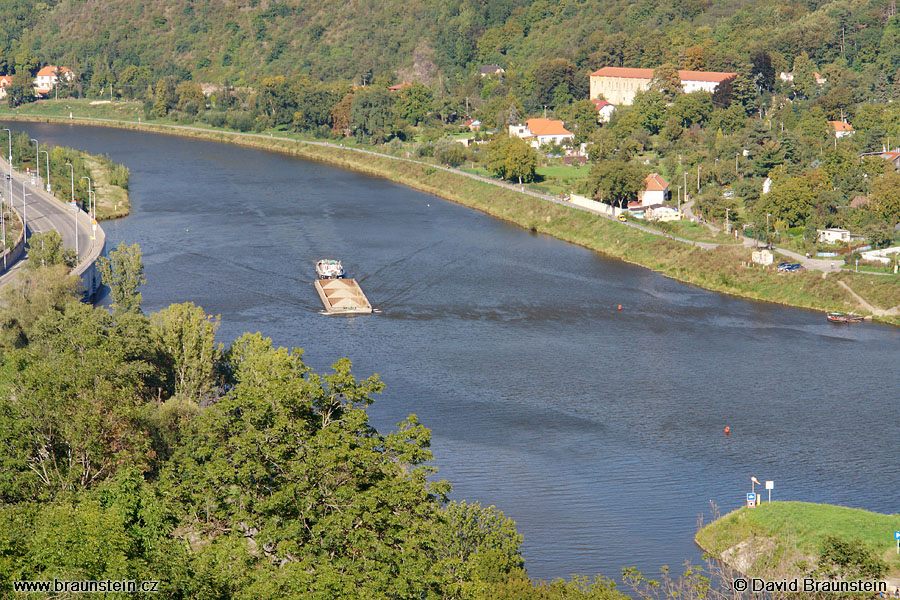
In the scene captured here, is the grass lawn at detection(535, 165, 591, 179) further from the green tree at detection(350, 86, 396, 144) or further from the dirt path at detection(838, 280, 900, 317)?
the dirt path at detection(838, 280, 900, 317)

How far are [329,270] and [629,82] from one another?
59254mm

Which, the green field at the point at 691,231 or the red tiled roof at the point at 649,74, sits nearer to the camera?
the green field at the point at 691,231

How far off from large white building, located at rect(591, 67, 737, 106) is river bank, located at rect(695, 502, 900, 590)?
2960 inches

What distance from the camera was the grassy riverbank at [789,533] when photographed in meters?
29.6

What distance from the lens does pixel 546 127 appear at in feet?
333

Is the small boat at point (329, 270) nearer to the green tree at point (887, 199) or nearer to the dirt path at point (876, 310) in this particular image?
the dirt path at point (876, 310)

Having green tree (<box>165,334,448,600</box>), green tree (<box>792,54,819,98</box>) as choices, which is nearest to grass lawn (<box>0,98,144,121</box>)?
green tree (<box>792,54,819,98</box>)

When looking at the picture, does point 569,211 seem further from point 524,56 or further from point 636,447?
point 524,56

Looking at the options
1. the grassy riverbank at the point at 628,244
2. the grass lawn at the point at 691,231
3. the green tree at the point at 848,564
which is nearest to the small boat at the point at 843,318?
the grassy riverbank at the point at 628,244

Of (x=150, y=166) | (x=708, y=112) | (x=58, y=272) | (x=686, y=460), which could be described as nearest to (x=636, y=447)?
(x=686, y=460)

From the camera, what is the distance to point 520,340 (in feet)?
164

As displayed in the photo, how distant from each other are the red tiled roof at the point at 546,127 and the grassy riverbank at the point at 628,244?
38.2 ft

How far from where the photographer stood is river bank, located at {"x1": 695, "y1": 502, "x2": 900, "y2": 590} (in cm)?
2938

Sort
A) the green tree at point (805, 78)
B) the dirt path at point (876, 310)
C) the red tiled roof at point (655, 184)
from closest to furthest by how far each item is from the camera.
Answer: the dirt path at point (876, 310), the red tiled roof at point (655, 184), the green tree at point (805, 78)
